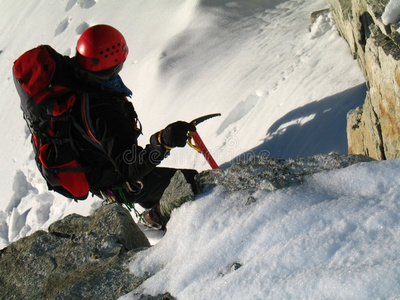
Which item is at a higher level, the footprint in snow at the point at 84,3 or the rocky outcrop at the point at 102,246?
the footprint in snow at the point at 84,3

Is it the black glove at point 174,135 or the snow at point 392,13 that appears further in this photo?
the black glove at point 174,135

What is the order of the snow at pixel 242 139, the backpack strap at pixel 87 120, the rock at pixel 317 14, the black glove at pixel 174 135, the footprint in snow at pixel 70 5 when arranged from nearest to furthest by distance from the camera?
the snow at pixel 242 139, the backpack strap at pixel 87 120, the black glove at pixel 174 135, the rock at pixel 317 14, the footprint in snow at pixel 70 5

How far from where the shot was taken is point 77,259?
8.05ft

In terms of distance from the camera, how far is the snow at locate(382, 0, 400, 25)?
254 cm

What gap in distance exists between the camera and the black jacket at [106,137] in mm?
2861

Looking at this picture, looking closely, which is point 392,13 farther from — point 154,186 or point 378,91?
point 154,186

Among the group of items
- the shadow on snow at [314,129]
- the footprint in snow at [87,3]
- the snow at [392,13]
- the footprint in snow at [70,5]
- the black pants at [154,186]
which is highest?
the footprint in snow at [70,5]

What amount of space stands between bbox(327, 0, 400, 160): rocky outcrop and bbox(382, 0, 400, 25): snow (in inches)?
1.9

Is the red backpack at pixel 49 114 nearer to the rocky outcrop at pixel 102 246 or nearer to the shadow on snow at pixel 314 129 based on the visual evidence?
the rocky outcrop at pixel 102 246

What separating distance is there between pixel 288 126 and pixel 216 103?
1251mm

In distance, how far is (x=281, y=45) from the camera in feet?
17.5

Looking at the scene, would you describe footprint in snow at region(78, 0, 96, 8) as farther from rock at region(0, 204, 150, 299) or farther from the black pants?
rock at region(0, 204, 150, 299)

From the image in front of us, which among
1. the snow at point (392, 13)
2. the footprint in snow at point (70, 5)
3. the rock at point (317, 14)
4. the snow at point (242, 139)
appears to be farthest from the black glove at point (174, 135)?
the footprint in snow at point (70, 5)

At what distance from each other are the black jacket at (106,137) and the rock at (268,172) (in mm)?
702
